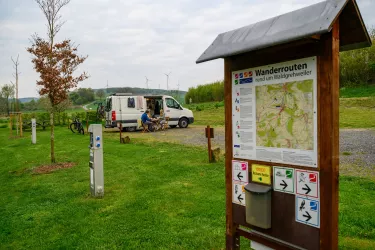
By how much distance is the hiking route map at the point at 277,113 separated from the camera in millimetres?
2500

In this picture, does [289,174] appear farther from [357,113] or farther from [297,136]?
[357,113]

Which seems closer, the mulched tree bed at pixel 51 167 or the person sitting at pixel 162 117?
the mulched tree bed at pixel 51 167

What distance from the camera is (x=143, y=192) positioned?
19.0ft

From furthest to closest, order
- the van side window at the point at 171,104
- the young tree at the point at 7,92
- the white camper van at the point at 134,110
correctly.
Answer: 1. the young tree at the point at 7,92
2. the van side window at the point at 171,104
3. the white camper van at the point at 134,110

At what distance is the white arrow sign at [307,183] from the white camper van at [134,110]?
16.4 meters

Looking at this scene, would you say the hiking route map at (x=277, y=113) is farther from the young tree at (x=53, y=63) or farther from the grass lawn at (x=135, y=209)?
the young tree at (x=53, y=63)

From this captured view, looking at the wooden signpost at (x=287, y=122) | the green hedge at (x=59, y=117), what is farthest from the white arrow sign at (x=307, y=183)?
the green hedge at (x=59, y=117)

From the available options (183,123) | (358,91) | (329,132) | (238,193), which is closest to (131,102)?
(183,123)

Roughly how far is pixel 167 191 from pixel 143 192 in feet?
1.40

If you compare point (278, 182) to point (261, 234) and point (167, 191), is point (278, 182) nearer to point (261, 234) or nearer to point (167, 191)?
point (261, 234)

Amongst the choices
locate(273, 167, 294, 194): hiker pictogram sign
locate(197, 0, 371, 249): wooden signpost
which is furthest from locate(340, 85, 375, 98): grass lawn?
locate(273, 167, 294, 194): hiker pictogram sign

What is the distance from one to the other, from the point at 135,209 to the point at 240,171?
2396mm

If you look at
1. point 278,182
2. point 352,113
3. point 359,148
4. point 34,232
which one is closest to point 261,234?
point 278,182

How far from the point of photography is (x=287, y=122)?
2.66m
